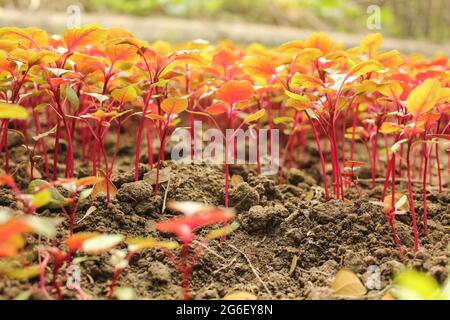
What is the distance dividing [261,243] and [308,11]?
437 cm

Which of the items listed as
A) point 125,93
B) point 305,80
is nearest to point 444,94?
point 305,80

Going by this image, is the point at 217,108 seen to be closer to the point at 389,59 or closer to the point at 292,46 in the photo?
the point at 292,46

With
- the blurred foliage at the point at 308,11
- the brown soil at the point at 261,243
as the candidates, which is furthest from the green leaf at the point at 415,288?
the blurred foliage at the point at 308,11

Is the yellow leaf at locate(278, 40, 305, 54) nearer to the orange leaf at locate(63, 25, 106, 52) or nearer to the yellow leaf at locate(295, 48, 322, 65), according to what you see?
the yellow leaf at locate(295, 48, 322, 65)

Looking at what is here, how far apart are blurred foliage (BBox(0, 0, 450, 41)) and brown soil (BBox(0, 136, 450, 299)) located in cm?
294

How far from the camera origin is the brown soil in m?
1.01

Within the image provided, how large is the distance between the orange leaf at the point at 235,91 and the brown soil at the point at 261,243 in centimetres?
26

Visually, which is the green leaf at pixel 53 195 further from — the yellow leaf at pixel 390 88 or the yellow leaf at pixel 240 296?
the yellow leaf at pixel 390 88

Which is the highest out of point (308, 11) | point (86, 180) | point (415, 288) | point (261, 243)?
point (308, 11)

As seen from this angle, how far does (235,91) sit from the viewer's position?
115cm

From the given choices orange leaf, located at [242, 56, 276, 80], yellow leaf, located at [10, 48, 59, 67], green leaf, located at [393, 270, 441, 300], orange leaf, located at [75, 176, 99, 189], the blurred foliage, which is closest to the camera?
green leaf, located at [393, 270, 441, 300]

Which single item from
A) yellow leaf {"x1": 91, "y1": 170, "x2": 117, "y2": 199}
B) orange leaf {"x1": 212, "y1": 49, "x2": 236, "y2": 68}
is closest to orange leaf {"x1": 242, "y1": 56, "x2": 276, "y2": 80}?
orange leaf {"x1": 212, "y1": 49, "x2": 236, "y2": 68}

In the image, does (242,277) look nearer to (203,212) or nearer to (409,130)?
(203,212)
